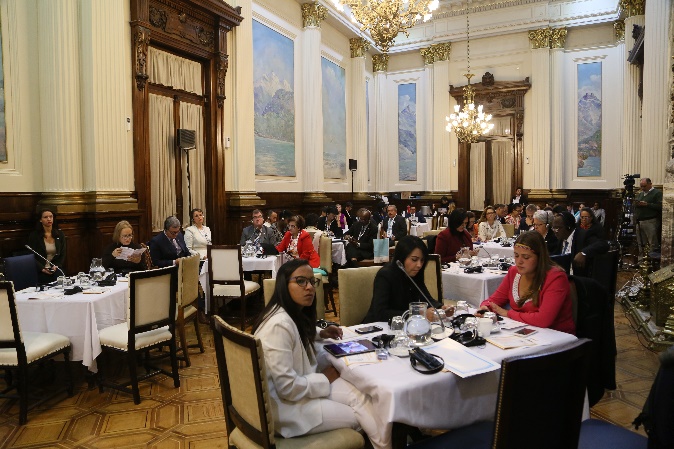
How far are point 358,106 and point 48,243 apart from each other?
1063cm

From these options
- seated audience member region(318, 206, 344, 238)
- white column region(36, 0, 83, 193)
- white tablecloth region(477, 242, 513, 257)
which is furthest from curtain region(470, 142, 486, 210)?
white column region(36, 0, 83, 193)

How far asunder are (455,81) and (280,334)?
48.8 ft

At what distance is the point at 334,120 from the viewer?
13.9 m

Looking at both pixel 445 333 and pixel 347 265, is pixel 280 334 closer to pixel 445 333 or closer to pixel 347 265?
pixel 445 333

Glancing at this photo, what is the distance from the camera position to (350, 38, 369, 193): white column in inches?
588

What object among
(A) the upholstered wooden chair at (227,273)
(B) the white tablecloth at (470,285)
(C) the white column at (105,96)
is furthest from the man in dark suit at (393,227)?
(C) the white column at (105,96)

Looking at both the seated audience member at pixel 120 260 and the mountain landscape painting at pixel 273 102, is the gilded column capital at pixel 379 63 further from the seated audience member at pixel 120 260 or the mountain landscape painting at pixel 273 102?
the seated audience member at pixel 120 260

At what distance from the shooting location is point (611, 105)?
14.0 m

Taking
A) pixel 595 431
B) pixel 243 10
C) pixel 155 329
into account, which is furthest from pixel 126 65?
pixel 595 431

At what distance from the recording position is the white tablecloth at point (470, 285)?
5.00 metres

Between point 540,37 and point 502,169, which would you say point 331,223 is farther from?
point 540,37

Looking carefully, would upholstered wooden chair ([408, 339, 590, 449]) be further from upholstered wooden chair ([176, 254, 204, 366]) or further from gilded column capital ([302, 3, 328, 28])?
gilded column capital ([302, 3, 328, 28])

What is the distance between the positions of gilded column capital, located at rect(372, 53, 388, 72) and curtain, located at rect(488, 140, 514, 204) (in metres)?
4.39

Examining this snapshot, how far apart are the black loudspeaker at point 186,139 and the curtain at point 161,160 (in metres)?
0.13
